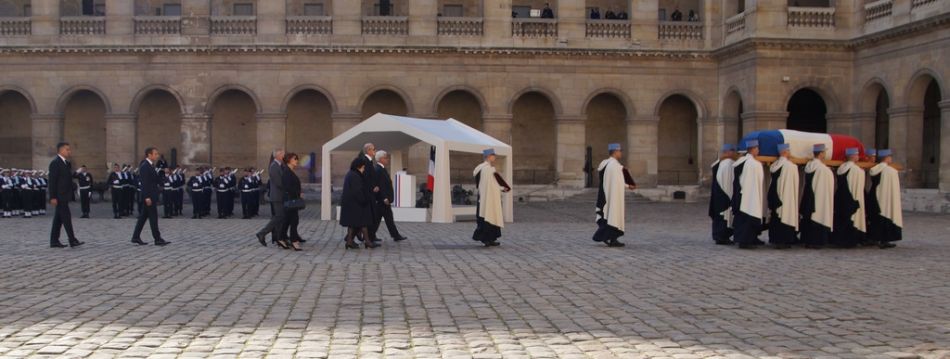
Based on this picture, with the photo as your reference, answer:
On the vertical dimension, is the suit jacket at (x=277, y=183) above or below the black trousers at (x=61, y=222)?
above

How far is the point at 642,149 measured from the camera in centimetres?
3969

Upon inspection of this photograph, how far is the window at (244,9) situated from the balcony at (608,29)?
13624 millimetres

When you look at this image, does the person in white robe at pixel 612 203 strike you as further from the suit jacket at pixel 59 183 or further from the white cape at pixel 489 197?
the suit jacket at pixel 59 183

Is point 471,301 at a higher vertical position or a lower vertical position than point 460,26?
lower

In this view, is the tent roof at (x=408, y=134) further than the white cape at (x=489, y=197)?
Yes

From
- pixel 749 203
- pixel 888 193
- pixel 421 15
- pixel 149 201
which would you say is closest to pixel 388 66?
pixel 421 15

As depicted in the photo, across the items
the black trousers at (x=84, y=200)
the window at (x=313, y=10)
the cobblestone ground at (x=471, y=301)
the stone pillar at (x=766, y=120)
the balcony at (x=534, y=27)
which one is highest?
the window at (x=313, y=10)

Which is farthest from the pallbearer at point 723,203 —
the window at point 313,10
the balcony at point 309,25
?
the window at point 313,10

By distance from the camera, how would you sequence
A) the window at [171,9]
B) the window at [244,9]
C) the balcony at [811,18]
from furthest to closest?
the window at [171,9] < the window at [244,9] < the balcony at [811,18]

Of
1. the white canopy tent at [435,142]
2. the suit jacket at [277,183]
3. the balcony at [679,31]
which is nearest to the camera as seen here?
the suit jacket at [277,183]

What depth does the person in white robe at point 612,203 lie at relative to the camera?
18156 millimetres

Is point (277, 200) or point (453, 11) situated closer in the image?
point (277, 200)

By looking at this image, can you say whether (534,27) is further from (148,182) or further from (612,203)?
(148,182)

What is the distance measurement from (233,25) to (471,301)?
30.0 meters
